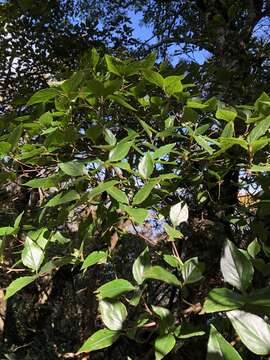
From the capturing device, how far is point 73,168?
958 millimetres

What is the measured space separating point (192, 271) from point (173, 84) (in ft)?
1.50

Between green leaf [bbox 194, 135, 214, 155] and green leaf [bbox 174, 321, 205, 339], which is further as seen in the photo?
green leaf [bbox 194, 135, 214, 155]

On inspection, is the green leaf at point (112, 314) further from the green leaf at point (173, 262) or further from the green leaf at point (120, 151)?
the green leaf at point (120, 151)

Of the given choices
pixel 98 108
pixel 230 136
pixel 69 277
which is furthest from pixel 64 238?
pixel 69 277

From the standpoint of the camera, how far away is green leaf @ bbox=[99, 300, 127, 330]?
0.83m

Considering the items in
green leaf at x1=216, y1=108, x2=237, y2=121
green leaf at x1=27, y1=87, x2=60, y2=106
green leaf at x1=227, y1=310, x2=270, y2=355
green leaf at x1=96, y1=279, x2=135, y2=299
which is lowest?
green leaf at x1=227, y1=310, x2=270, y2=355

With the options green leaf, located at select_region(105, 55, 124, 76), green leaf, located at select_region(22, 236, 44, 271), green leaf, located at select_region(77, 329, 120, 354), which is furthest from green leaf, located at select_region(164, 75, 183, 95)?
green leaf, located at select_region(77, 329, 120, 354)

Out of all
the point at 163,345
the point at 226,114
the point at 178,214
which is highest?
the point at 226,114

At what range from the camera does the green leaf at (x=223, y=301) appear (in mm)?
661

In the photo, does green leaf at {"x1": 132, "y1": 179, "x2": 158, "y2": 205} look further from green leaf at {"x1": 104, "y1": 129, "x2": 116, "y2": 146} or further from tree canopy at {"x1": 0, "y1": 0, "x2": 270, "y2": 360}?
green leaf at {"x1": 104, "y1": 129, "x2": 116, "y2": 146}

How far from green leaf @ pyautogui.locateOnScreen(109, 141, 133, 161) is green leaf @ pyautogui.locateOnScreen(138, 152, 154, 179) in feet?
0.15

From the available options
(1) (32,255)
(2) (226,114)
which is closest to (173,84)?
(2) (226,114)

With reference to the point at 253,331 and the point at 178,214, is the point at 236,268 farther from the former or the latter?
the point at 178,214

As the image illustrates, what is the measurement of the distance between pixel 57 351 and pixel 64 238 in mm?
1649
